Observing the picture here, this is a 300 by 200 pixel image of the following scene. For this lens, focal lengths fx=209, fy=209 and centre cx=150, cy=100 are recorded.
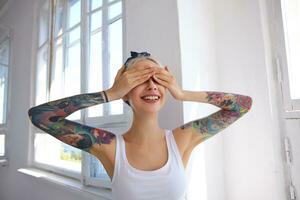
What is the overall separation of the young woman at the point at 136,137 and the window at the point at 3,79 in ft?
9.00

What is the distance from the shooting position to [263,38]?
35.1 inches

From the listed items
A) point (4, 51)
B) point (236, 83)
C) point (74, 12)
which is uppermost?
point (4, 51)

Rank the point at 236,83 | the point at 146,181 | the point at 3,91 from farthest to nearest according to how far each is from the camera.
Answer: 1. the point at 3,91
2. the point at 236,83
3. the point at 146,181

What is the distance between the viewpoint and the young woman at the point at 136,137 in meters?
0.55

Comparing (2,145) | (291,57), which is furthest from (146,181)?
(2,145)

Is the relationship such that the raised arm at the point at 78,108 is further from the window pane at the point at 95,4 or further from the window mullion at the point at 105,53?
the window pane at the point at 95,4

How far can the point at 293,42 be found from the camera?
0.85 meters

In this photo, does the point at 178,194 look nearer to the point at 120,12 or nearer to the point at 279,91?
the point at 279,91

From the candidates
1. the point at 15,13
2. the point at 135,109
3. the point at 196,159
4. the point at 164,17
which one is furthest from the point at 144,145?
the point at 15,13

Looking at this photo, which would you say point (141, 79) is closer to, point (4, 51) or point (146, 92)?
point (146, 92)

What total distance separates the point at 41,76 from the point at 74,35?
716 millimetres

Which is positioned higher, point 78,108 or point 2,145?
point 78,108

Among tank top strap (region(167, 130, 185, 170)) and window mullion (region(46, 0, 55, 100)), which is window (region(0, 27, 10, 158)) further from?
tank top strap (region(167, 130, 185, 170))

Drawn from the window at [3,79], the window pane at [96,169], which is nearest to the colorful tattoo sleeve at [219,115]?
the window pane at [96,169]
